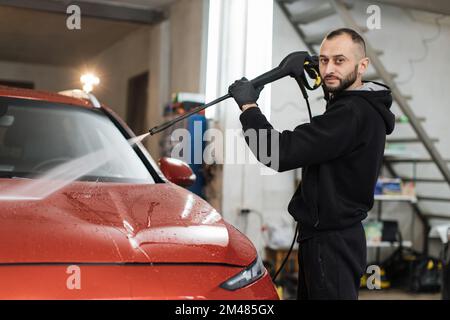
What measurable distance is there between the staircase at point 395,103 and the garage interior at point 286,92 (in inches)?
0.4

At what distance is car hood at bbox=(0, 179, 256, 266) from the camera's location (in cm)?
130

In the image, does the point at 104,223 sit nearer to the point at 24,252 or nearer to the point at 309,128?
the point at 24,252

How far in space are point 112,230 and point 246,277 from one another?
346 mm

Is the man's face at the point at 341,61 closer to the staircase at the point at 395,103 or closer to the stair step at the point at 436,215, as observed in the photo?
the staircase at the point at 395,103

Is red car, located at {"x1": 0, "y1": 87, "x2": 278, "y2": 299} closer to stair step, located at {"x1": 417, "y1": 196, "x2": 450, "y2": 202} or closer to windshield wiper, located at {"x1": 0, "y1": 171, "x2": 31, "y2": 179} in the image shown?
windshield wiper, located at {"x1": 0, "y1": 171, "x2": 31, "y2": 179}

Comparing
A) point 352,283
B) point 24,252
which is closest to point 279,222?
point 352,283

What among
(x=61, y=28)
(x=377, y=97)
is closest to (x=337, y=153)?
(x=377, y=97)

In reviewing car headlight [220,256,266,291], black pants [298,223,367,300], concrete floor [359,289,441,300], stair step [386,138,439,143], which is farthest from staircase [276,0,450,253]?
car headlight [220,256,266,291]

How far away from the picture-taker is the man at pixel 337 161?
59.4 inches

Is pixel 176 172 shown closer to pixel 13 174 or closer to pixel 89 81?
pixel 13 174

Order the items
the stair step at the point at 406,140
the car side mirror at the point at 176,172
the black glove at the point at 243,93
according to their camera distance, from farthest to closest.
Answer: the stair step at the point at 406,140, the car side mirror at the point at 176,172, the black glove at the point at 243,93

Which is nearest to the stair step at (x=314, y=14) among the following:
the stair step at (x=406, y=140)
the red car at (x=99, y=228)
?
the stair step at (x=406, y=140)

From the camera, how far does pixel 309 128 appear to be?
1519mm

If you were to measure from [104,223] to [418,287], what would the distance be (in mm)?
4156
